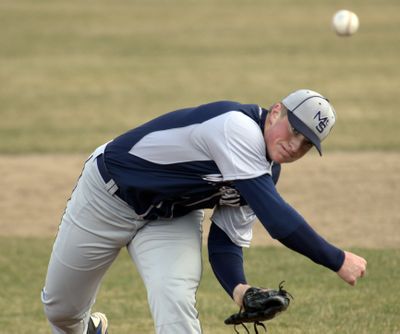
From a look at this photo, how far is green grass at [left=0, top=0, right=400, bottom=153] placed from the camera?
15.6 metres

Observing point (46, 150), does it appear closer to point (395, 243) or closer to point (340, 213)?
point (340, 213)

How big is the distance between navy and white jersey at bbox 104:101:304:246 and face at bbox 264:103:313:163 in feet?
0.14

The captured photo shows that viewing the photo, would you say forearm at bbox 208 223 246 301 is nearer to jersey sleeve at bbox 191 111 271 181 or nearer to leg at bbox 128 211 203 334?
leg at bbox 128 211 203 334

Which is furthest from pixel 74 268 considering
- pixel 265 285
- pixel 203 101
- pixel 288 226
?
pixel 203 101

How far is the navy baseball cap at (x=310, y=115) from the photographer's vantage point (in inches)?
182

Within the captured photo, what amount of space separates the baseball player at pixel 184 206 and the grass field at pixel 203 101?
1.37m

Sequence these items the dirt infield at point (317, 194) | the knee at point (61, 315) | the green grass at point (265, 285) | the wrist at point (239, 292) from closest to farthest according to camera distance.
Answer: the wrist at point (239, 292) < the knee at point (61, 315) < the green grass at point (265, 285) < the dirt infield at point (317, 194)

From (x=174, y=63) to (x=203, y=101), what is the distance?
3536mm

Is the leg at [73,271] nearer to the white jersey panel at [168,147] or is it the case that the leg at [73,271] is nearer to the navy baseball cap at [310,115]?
the white jersey panel at [168,147]

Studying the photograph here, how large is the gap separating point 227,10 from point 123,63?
739 centimetres

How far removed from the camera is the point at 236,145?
464cm

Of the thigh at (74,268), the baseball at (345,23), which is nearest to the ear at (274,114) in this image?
the thigh at (74,268)

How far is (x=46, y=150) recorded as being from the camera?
13.8 metres

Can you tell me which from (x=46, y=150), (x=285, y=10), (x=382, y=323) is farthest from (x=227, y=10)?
(x=382, y=323)
